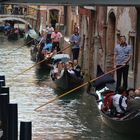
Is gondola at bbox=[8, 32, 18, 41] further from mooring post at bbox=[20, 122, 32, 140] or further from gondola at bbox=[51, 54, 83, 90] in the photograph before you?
mooring post at bbox=[20, 122, 32, 140]

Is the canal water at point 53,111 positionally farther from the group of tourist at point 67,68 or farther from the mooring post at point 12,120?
the mooring post at point 12,120

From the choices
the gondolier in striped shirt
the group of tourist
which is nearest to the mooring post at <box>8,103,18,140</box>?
the gondolier in striped shirt

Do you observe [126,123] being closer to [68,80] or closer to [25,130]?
[25,130]

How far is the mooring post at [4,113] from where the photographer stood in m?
5.36

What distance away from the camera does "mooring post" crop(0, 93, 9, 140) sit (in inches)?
211

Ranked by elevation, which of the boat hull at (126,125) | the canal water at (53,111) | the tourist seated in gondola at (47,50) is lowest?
the canal water at (53,111)

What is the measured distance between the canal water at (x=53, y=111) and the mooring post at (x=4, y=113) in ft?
6.06

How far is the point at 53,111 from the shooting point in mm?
9008

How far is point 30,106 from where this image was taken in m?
9.42

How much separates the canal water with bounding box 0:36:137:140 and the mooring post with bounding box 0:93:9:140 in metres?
1.85

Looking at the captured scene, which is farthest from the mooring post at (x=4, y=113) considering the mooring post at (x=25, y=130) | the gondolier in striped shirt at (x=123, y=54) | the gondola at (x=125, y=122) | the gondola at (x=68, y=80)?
the gondola at (x=68, y=80)

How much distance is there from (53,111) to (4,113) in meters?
3.62

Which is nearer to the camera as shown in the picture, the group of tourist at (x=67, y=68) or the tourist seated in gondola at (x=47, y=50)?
the group of tourist at (x=67, y=68)

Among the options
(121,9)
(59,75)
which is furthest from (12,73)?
(121,9)
